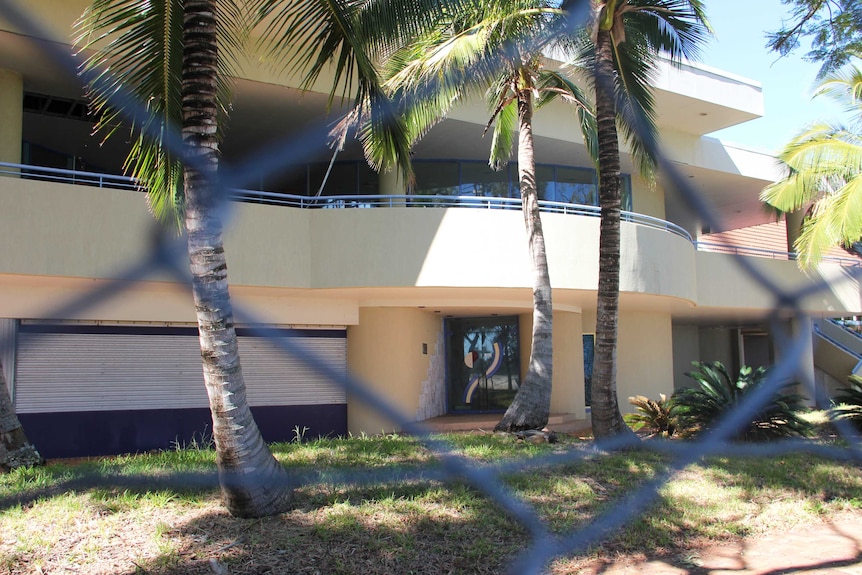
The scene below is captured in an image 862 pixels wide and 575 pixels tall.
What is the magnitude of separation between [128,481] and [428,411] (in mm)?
8296

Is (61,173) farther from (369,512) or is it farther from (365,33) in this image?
(369,512)

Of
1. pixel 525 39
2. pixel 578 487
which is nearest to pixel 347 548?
pixel 578 487

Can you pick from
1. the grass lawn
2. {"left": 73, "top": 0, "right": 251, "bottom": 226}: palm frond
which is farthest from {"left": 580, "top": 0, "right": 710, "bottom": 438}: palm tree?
{"left": 73, "top": 0, "right": 251, "bottom": 226}: palm frond

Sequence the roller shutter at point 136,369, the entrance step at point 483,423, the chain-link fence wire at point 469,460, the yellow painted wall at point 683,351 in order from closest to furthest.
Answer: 1. the chain-link fence wire at point 469,460
2. the roller shutter at point 136,369
3. the entrance step at point 483,423
4. the yellow painted wall at point 683,351

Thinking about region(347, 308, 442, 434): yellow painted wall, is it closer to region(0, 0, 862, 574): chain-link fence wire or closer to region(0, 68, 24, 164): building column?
region(0, 0, 862, 574): chain-link fence wire

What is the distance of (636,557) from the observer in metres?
5.64

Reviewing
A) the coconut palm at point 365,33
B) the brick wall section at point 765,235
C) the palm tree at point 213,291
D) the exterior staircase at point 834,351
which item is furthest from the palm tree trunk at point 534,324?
the brick wall section at point 765,235

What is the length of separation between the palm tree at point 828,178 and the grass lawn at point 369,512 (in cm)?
516

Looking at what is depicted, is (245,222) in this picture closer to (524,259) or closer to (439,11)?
(524,259)

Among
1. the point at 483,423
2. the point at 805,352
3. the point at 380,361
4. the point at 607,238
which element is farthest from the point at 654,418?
the point at 805,352

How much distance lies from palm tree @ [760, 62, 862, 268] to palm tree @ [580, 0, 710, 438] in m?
4.15

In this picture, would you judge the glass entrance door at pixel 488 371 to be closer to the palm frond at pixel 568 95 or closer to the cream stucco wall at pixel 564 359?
the cream stucco wall at pixel 564 359

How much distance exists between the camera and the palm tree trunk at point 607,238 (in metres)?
8.68

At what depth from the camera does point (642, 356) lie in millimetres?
16594
